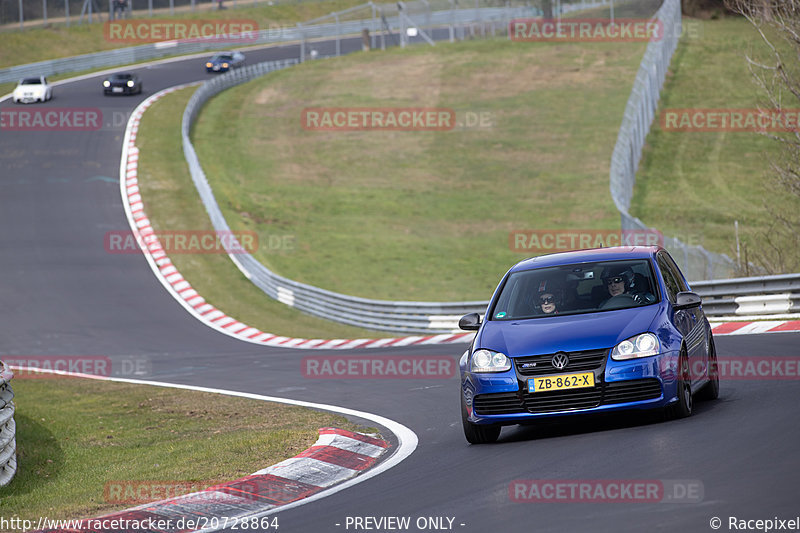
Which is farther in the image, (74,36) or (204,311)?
(74,36)

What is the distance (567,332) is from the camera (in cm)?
941

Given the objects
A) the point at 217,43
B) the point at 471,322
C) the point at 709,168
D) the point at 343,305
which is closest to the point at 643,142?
the point at 709,168

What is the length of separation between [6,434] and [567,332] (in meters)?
5.05

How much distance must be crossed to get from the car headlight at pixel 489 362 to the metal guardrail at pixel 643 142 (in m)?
12.0

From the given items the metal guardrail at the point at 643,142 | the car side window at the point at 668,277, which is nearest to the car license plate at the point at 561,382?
the car side window at the point at 668,277

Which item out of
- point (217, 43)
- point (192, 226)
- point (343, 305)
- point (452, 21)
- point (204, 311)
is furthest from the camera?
point (217, 43)

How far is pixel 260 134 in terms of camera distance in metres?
54.1

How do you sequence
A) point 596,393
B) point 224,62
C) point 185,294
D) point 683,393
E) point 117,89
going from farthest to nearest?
point 224,62 → point 117,89 → point 185,294 → point 683,393 → point 596,393

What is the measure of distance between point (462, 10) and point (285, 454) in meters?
65.9

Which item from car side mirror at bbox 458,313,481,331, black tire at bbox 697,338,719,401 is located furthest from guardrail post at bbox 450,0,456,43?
car side mirror at bbox 458,313,481,331

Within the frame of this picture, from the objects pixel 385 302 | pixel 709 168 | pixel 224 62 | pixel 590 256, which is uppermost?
pixel 590 256

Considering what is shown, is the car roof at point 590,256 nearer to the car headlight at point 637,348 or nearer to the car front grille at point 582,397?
the car headlight at point 637,348

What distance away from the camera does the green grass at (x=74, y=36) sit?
240 ft

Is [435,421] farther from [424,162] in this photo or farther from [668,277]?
[424,162]
